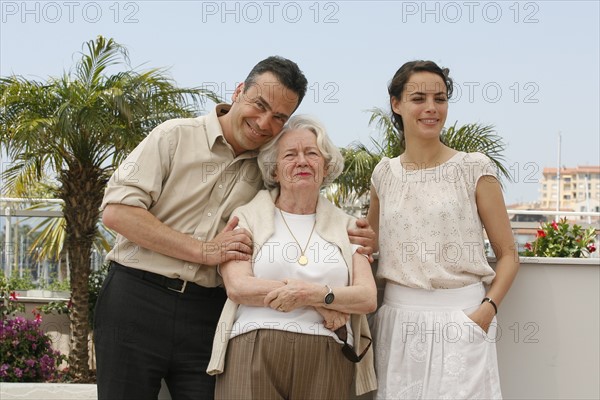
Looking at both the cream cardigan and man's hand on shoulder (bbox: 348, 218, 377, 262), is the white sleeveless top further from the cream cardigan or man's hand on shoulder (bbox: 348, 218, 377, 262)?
the cream cardigan

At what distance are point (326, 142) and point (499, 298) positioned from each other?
875 mm

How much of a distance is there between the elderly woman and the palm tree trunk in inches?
221

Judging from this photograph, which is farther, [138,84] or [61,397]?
[138,84]

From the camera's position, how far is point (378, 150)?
1056 cm

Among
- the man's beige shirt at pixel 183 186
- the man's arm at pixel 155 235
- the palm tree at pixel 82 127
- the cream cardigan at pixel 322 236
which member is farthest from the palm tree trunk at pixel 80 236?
the cream cardigan at pixel 322 236

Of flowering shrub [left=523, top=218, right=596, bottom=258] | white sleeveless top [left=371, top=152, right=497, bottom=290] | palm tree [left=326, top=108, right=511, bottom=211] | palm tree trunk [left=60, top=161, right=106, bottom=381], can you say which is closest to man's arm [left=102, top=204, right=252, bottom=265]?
white sleeveless top [left=371, top=152, right=497, bottom=290]

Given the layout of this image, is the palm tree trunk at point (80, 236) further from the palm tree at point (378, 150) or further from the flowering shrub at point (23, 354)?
the palm tree at point (378, 150)

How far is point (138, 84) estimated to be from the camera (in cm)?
A: 786

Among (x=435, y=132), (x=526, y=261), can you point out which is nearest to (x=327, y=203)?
(x=435, y=132)

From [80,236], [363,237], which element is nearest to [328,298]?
[363,237]

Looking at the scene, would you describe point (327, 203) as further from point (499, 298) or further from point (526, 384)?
point (526, 384)

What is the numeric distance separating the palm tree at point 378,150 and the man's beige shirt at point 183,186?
6.78m

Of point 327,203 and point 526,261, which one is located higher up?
point 327,203

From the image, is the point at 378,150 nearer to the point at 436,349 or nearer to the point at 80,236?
the point at 80,236
